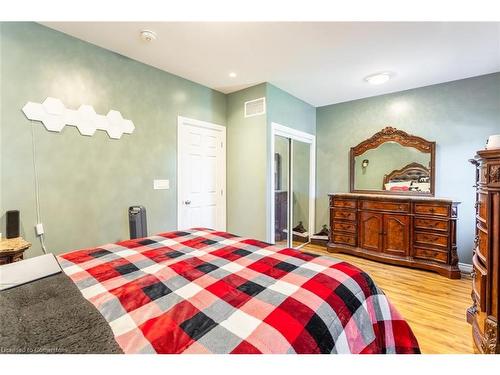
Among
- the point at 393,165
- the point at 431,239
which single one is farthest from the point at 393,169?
the point at 431,239

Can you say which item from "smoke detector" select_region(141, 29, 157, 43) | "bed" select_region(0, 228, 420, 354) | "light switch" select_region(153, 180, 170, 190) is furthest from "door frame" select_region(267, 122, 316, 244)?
"bed" select_region(0, 228, 420, 354)

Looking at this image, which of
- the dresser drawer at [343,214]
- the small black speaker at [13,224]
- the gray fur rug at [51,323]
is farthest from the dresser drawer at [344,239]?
the small black speaker at [13,224]

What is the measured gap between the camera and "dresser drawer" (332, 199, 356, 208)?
139 inches

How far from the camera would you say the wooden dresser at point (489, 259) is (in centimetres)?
140

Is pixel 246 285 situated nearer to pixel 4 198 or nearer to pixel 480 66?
pixel 4 198

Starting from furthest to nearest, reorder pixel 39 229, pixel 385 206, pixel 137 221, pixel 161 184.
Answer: pixel 385 206, pixel 161 184, pixel 137 221, pixel 39 229

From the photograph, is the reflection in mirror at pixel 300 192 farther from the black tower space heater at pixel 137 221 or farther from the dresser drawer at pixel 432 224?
the black tower space heater at pixel 137 221

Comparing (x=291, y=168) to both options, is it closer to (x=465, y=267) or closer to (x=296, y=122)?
(x=296, y=122)

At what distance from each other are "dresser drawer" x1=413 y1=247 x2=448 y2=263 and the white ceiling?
2187mm

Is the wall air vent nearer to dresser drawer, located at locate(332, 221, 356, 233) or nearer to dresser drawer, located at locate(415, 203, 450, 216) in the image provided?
dresser drawer, located at locate(332, 221, 356, 233)

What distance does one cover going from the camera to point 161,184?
2.83m

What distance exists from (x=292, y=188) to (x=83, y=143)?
284cm

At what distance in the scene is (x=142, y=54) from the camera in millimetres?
2451

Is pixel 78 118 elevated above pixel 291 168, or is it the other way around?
pixel 78 118
